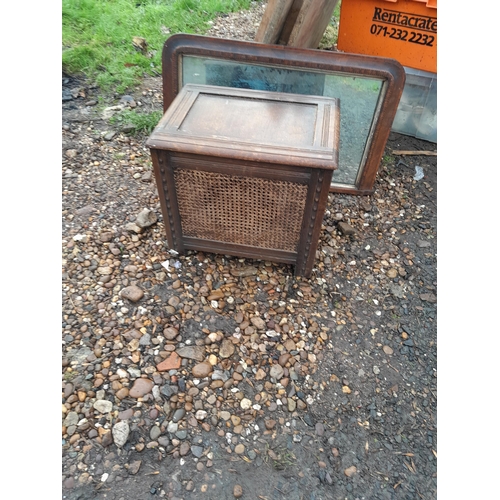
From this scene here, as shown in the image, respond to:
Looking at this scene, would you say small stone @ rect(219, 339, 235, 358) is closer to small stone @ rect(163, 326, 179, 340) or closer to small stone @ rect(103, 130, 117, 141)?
small stone @ rect(163, 326, 179, 340)

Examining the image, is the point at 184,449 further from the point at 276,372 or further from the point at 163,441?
the point at 276,372

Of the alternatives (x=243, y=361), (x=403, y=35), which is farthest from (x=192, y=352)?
(x=403, y=35)

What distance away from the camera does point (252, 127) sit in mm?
1921

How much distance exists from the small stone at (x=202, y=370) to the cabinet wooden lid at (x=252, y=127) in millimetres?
1009

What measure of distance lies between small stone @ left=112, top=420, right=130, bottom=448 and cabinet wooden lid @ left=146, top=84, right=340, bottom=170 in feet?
4.07

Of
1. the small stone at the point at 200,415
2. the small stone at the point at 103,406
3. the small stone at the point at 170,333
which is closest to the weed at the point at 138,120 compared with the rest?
the small stone at the point at 170,333

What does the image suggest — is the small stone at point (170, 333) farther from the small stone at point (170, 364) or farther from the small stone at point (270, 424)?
the small stone at point (270, 424)

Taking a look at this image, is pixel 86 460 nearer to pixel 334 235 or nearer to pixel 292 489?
pixel 292 489

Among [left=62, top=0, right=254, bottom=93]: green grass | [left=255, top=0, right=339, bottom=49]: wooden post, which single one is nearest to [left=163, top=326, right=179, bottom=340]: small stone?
[left=255, top=0, right=339, bottom=49]: wooden post

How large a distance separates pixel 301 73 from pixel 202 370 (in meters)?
1.90

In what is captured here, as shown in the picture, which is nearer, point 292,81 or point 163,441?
point 163,441

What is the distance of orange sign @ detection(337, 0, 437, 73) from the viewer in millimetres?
2803

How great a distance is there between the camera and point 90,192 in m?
2.78

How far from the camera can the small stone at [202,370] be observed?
1907mm
